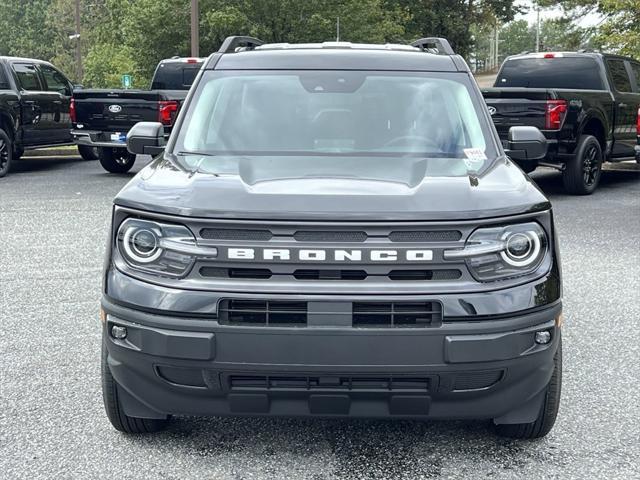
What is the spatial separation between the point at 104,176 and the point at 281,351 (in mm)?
11817

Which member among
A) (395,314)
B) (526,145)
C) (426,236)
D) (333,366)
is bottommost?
(333,366)

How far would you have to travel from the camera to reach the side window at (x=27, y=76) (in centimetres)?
1450

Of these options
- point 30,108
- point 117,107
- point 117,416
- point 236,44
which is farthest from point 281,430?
point 30,108

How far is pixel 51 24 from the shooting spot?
89.9 metres

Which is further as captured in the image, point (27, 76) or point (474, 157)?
point (27, 76)

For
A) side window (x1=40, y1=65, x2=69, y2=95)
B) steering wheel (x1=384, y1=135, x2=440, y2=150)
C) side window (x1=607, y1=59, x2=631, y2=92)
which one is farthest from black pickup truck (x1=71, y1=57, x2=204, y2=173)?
steering wheel (x1=384, y1=135, x2=440, y2=150)

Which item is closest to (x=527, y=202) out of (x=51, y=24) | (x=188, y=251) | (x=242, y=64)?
(x=188, y=251)

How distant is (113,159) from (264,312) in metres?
12.0

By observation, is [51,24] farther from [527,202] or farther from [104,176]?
[527,202]

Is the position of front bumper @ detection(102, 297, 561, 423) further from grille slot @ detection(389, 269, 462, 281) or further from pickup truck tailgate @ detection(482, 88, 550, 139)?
pickup truck tailgate @ detection(482, 88, 550, 139)

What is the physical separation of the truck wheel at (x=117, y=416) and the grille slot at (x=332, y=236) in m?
1.00

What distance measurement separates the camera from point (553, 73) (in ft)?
41.9

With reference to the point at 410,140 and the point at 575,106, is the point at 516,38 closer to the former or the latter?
the point at 575,106

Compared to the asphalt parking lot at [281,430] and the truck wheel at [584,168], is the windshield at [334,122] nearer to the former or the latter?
the asphalt parking lot at [281,430]
